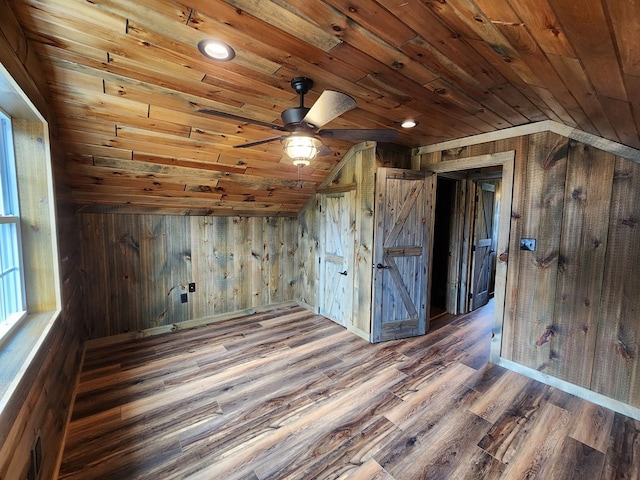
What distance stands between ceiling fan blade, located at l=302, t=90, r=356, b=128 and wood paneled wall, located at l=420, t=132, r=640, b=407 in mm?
2120

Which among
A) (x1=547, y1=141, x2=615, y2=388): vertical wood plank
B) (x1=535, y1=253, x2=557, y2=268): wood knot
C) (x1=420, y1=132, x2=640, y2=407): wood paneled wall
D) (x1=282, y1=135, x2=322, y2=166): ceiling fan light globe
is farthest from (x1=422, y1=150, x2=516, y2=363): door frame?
(x1=282, y1=135, x2=322, y2=166): ceiling fan light globe

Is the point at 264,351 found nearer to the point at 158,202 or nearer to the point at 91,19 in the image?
the point at 158,202

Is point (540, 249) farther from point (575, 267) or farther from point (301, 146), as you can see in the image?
point (301, 146)

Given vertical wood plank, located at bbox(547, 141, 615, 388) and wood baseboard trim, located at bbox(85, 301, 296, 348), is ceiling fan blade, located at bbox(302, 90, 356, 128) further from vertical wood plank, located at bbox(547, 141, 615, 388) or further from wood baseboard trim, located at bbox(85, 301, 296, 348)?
wood baseboard trim, located at bbox(85, 301, 296, 348)

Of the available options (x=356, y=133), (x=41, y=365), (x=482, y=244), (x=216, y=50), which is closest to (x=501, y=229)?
(x=482, y=244)

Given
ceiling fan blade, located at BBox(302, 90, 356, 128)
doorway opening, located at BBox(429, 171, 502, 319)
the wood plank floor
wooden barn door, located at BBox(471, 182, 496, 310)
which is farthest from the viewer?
wooden barn door, located at BBox(471, 182, 496, 310)

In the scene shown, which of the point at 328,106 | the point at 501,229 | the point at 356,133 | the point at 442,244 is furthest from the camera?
the point at 442,244

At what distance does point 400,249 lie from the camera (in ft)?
11.0

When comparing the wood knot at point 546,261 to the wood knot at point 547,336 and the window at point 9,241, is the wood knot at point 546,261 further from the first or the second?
the window at point 9,241

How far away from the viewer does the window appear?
1522mm

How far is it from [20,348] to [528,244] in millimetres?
3756

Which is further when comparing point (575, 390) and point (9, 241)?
point (575, 390)

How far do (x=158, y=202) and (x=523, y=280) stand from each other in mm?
4039

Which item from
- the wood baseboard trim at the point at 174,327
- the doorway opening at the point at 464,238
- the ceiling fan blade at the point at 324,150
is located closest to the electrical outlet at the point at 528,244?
the doorway opening at the point at 464,238
